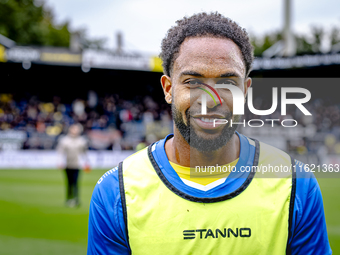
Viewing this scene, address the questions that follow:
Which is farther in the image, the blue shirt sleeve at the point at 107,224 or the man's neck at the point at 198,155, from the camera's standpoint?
the man's neck at the point at 198,155

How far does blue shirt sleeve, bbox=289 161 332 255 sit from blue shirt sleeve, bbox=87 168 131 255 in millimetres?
838

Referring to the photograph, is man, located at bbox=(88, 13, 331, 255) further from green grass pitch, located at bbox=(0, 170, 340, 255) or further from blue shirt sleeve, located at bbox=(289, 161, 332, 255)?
green grass pitch, located at bbox=(0, 170, 340, 255)

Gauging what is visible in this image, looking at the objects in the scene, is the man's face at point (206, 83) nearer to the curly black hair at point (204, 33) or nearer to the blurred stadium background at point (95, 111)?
the curly black hair at point (204, 33)

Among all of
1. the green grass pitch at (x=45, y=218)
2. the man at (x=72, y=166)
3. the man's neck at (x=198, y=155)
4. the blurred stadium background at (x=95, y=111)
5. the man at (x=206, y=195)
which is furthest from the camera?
the blurred stadium background at (x=95, y=111)

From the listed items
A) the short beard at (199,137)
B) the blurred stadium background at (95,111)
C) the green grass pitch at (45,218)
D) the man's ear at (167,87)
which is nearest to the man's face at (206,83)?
the short beard at (199,137)

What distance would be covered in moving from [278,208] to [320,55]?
16.5 m

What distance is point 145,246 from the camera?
1.69 meters

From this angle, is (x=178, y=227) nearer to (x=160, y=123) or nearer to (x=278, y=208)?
(x=278, y=208)

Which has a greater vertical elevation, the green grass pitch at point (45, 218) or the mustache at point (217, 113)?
the mustache at point (217, 113)

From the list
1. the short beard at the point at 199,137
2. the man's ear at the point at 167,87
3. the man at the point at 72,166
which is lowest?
the man at the point at 72,166

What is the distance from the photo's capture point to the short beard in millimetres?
1735

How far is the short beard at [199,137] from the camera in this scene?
1735 mm

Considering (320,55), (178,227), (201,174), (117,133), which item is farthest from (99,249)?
(320,55)

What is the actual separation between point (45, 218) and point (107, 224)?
590 centimetres
